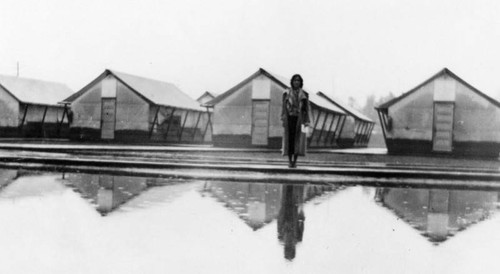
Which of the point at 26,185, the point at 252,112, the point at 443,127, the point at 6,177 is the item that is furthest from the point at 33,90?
the point at 26,185

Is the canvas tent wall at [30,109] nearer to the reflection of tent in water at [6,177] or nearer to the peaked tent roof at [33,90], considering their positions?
the peaked tent roof at [33,90]

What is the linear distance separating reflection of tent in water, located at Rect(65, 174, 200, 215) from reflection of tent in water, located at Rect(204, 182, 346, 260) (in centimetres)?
95

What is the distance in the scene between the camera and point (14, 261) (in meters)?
4.62

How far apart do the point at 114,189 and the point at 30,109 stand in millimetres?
40131

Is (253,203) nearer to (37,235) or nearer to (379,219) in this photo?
Answer: (379,219)

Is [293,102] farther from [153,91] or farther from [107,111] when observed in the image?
[153,91]

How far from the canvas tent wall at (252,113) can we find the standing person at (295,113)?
19143 millimetres

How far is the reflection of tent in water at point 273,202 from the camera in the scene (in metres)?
6.28

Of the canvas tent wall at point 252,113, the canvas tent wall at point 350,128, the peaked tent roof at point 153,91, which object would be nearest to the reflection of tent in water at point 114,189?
the canvas tent wall at point 252,113

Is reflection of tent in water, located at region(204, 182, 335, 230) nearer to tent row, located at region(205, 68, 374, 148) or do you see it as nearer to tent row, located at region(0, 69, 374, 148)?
tent row, located at region(0, 69, 374, 148)

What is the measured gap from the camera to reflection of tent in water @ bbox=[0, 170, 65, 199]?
353 inches

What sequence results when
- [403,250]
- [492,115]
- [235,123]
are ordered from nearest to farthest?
[403,250] → [492,115] → [235,123]

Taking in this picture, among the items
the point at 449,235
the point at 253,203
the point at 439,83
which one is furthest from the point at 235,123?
the point at 449,235

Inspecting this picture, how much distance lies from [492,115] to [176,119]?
2494 centimetres
